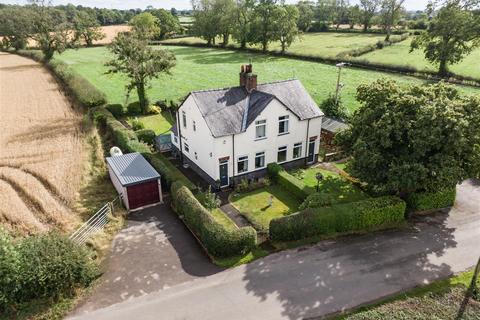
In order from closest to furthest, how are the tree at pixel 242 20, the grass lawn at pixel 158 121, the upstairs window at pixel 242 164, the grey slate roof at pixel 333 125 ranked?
the upstairs window at pixel 242 164 → the grey slate roof at pixel 333 125 → the grass lawn at pixel 158 121 → the tree at pixel 242 20

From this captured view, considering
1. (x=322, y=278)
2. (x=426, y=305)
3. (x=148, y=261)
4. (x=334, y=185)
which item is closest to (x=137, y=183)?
(x=148, y=261)

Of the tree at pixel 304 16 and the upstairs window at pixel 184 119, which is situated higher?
the tree at pixel 304 16

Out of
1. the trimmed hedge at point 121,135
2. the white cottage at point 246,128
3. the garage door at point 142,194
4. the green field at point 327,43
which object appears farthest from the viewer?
the green field at point 327,43

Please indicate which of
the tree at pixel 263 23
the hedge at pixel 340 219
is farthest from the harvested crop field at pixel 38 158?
the tree at pixel 263 23

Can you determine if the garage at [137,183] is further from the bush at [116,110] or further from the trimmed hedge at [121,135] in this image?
the bush at [116,110]

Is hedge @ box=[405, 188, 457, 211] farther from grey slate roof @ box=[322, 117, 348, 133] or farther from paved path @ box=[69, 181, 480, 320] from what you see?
grey slate roof @ box=[322, 117, 348, 133]

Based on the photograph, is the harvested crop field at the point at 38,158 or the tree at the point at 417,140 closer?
the tree at the point at 417,140

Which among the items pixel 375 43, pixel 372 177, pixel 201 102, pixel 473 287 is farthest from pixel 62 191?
pixel 375 43
